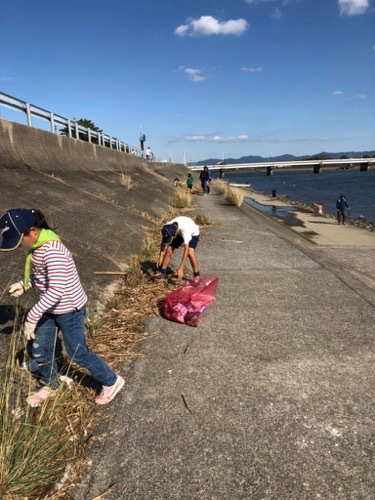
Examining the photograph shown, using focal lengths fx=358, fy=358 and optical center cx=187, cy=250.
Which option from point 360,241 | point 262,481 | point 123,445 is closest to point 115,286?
point 123,445

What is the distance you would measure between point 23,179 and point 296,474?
23.7ft

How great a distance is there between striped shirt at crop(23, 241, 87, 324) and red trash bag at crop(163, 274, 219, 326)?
1.75 metres

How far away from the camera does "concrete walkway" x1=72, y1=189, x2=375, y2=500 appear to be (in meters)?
2.23

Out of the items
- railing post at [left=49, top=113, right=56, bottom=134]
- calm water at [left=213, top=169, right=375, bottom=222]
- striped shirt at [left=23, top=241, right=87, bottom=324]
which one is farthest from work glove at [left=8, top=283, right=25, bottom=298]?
calm water at [left=213, top=169, right=375, bottom=222]

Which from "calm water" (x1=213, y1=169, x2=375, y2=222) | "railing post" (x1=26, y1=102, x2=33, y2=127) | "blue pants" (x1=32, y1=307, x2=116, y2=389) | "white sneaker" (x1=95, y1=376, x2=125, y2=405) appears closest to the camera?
"blue pants" (x1=32, y1=307, x2=116, y2=389)

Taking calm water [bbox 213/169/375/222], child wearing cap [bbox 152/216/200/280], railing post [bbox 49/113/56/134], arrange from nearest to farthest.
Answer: child wearing cap [bbox 152/216/200/280], railing post [bbox 49/113/56/134], calm water [bbox 213/169/375/222]

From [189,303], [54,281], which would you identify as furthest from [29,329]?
[189,303]

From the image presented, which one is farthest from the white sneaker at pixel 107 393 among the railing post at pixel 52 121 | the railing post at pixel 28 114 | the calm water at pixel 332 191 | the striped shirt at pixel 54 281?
the calm water at pixel 332 191

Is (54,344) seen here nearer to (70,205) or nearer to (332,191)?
(70,205)

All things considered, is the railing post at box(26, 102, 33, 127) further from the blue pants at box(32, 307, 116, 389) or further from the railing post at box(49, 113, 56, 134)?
the blue pants at box(32, 307, 116, 389)

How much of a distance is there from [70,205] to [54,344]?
5067mm

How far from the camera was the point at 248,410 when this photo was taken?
9.34 ft

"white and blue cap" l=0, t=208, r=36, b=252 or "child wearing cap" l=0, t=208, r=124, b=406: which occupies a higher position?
"white and blue cap" l=0, t=208, r=36, b=252

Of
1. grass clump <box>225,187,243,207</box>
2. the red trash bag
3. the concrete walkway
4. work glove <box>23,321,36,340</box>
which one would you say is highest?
work glove <box>23,321,36,340</box>
